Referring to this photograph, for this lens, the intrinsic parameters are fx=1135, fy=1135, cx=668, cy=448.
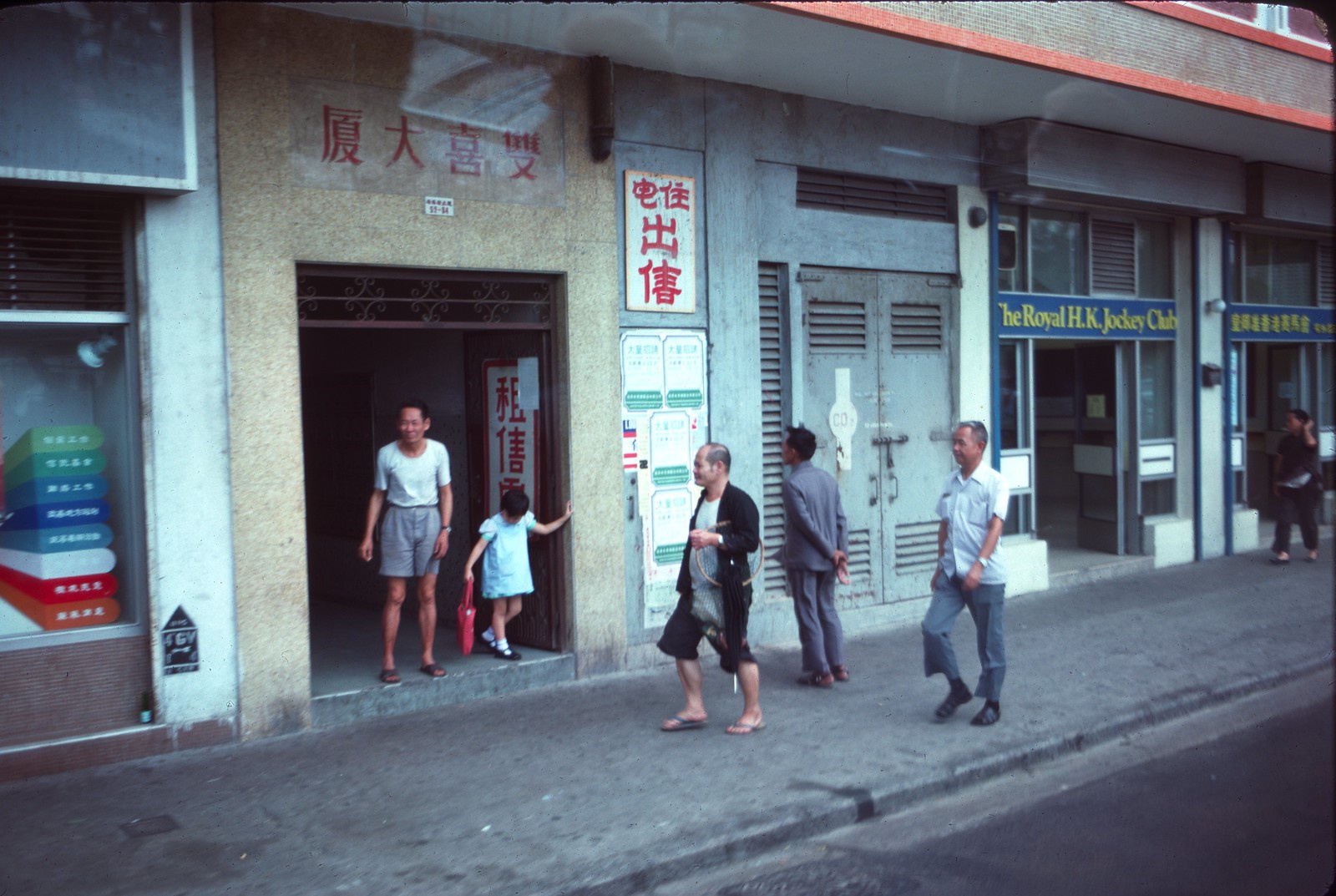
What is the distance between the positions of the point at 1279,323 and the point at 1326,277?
5.20 feet

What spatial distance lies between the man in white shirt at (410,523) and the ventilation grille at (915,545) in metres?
4.43

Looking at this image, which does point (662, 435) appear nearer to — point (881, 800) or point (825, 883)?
point (881, 800)

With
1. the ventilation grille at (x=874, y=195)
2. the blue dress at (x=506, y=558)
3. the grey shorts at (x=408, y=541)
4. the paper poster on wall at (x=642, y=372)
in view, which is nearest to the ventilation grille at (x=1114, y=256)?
the ventilation grille at (x=874, y=195)

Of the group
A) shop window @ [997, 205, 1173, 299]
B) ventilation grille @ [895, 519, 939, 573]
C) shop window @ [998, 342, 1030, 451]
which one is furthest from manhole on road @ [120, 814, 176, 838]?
shop window @ [997, 205, 1173, 299]

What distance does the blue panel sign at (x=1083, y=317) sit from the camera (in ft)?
37.2

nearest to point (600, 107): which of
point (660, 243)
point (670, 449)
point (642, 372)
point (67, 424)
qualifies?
point (660, 243)

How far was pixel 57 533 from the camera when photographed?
641 centimetres

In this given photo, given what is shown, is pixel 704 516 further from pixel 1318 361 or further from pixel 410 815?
pixel 1318 361

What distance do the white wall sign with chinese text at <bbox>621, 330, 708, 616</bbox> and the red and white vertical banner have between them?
689mm

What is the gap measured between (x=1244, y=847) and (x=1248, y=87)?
29.1 feet

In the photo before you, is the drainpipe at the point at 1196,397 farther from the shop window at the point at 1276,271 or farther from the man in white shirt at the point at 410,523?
the man in white shirt at the point at 410,523

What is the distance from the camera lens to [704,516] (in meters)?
6.46

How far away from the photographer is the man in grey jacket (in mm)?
7676

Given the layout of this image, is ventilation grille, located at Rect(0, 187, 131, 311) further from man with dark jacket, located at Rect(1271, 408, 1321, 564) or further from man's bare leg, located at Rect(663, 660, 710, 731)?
man with dark jacket, located at Rect(1271, 408, 1321, 564)
